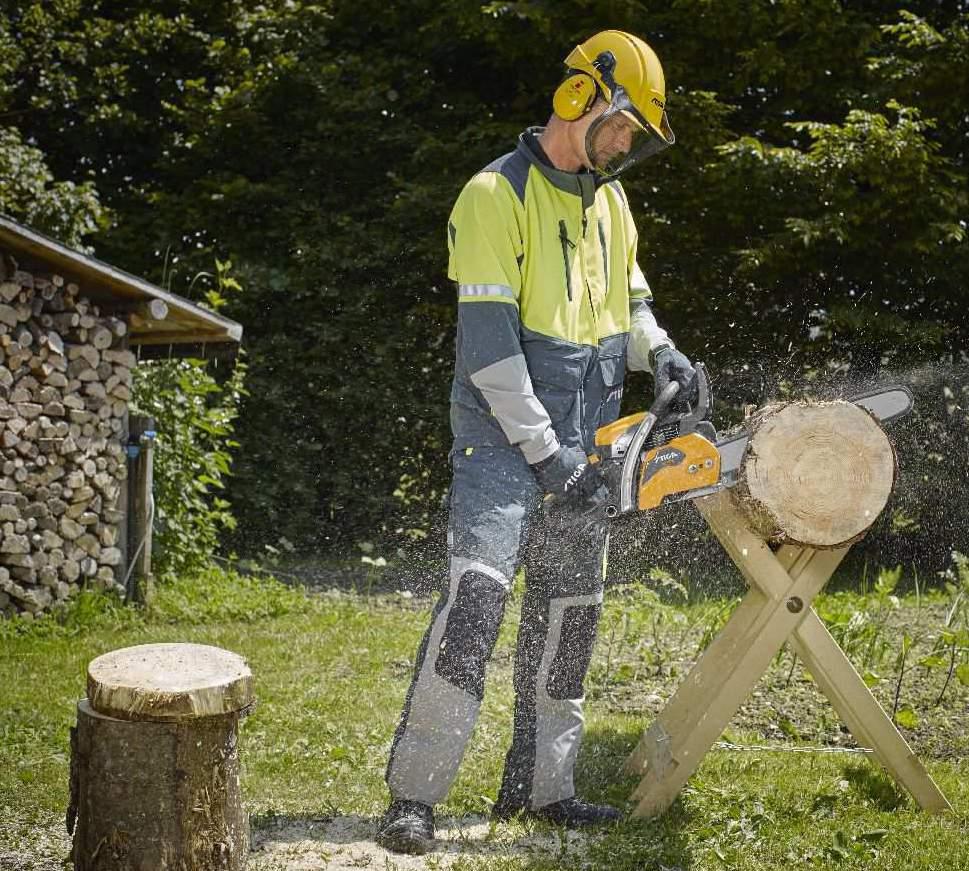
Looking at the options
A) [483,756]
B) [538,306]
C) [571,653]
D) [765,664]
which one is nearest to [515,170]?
[538,306]

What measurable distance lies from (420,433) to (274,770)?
698 cm

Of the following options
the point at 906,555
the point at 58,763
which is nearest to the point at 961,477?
the point at 906,555

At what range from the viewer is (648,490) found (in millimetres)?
3004

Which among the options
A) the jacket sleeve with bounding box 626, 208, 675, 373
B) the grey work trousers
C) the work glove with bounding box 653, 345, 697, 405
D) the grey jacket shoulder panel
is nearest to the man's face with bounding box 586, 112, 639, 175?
the grey jacket shoulder panel

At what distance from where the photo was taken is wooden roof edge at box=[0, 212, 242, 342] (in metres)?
6.16

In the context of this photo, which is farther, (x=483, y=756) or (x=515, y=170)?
(x=483, y=756)

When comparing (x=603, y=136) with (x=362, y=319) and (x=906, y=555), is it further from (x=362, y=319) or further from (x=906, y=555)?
(x=362, y=319)

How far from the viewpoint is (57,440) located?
671cm

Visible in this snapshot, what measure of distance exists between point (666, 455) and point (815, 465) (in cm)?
42

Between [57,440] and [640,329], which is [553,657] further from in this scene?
[57,440]

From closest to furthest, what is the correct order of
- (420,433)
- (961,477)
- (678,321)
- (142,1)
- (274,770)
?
(274,770)
(961,477)
(678,321)
(420,433)
(142,1)

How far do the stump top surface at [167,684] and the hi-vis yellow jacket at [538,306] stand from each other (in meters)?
1.00

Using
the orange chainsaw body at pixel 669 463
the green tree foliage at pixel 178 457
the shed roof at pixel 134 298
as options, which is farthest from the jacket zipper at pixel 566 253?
the green tree foliage at pixel 178 457

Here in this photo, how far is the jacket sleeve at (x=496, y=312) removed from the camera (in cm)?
297
